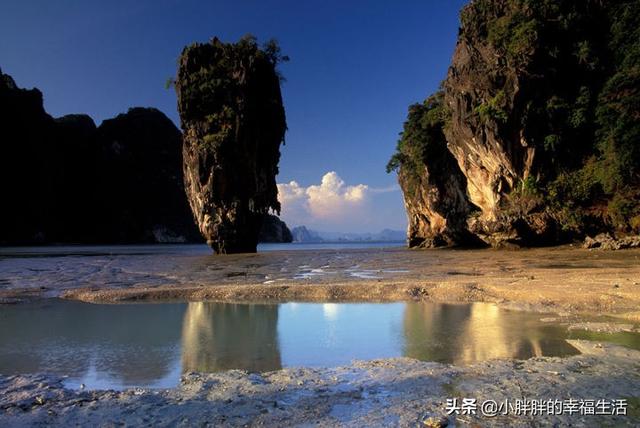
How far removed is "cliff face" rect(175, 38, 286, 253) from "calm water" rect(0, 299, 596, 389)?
1154 inches

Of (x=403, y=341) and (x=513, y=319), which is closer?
(x=403, y=341)

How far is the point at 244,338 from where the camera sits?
5.47m

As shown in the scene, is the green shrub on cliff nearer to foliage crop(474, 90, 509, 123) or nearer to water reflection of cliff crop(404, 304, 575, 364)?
foliage crop(474, 90, 509, 123)

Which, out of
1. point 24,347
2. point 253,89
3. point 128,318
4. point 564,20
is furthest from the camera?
point 253,89

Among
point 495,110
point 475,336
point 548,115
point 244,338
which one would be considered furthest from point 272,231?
point 475,336

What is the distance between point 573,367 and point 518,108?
85.6ft

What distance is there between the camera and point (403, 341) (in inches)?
203

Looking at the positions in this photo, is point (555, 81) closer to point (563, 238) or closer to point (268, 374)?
point (563, 238)

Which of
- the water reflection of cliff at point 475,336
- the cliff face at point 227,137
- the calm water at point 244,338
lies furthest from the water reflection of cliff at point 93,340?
the cliff face at point 227,137

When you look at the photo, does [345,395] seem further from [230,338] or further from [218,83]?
[218,83]

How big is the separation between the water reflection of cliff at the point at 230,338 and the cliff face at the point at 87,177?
89183 millimetres

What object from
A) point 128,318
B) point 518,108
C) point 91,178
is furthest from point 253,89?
point 91,178

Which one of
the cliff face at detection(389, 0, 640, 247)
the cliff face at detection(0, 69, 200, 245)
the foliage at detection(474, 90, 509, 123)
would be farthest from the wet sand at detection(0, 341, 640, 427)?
the cliff face at detection(0, 69, 200, 245)

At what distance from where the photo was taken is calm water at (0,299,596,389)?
427cm
